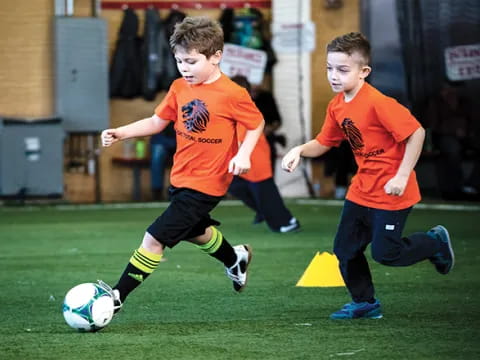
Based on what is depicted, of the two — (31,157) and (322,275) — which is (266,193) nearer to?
(322,275)

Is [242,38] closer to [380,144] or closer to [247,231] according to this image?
[247,231]

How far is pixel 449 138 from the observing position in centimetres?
1551

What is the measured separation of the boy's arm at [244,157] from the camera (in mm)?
5441

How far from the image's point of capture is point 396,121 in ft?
17.7

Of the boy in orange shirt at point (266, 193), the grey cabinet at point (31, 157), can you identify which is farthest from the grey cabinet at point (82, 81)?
the boy in orange shirt at point (266, 193)

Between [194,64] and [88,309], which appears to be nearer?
[88,309]

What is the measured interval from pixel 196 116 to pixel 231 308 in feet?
3.50

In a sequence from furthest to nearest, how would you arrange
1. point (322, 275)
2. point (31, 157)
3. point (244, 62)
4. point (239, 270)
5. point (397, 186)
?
point (244, 62) → point (31, 157) → point (322, 275) → point (239, 270) → point (397, 186)

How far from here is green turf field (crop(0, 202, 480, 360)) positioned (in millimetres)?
4785

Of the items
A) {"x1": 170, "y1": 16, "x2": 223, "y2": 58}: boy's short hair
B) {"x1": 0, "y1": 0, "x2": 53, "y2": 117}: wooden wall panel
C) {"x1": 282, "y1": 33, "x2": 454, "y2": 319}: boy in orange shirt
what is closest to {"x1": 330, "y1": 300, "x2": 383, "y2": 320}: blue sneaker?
{"x1": 282, "y1": 33, "x2": 454, "y2": 319}: boy in orange shirt

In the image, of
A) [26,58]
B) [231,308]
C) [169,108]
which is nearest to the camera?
[169,108]

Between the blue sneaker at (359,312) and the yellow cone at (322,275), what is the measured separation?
3.94 ft

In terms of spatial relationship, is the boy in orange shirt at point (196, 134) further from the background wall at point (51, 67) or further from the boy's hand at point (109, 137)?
the background wall at point (51, 67)

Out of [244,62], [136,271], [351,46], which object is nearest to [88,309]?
[136,271]
